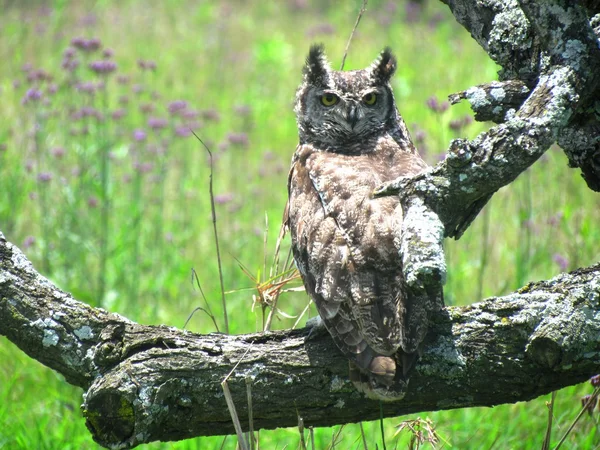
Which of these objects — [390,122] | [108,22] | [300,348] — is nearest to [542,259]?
[390,122]

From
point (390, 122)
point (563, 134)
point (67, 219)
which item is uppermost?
point (67, 219)

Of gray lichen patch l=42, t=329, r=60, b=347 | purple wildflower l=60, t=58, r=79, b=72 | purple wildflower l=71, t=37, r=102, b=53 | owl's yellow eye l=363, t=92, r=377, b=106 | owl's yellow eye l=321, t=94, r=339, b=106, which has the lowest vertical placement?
gray lichen patch l=42, t=329, r=60, b=347

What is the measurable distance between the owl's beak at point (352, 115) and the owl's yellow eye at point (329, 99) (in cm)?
14

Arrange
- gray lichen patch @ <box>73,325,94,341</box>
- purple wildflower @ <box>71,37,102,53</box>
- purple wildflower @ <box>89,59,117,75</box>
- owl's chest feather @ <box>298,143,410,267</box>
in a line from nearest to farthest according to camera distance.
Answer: gray lichen patch @ <box>73,325,94,341</box>
owl's chest feather @ <box>298,143,410,267</box>
purple wildflower @ <box>89,59,117,75</box>
purple wildflower @ <box>71,37,102,53</box>

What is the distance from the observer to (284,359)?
2.60 meters

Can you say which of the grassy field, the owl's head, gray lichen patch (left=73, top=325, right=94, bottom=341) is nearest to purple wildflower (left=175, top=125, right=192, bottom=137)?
the grassy field

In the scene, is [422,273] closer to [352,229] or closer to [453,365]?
[453,365]

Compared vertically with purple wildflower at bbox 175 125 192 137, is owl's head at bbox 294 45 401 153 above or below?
below

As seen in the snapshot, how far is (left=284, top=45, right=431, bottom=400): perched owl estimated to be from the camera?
2.59 metres

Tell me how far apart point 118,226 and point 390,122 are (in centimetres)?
352

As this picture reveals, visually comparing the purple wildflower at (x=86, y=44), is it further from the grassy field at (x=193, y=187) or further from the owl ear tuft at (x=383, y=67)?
the owl ear tuft at (x=383, y=67)

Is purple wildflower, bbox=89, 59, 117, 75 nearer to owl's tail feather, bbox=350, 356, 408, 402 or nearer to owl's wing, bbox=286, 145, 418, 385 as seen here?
owl's wing, bbox=286, 145, 418, 385

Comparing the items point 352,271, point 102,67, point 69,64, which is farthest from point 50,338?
point 69,64

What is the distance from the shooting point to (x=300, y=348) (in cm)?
267
